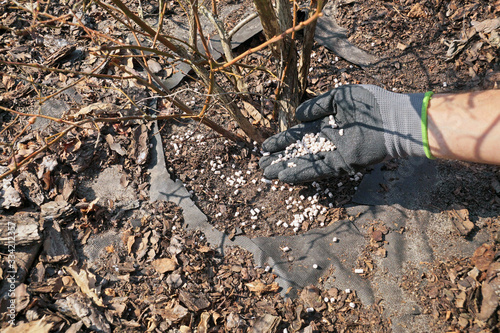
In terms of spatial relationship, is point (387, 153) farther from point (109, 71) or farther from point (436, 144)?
point (109, 71)

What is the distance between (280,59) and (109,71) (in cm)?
179

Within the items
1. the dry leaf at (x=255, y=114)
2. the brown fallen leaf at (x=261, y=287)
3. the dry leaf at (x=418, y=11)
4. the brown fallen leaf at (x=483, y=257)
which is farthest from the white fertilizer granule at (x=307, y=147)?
the dry leaf at (x=418, y=11)

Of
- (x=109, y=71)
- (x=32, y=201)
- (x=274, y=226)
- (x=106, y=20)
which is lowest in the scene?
(x=274, y=226)

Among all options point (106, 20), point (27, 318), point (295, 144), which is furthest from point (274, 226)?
point (106, 20)

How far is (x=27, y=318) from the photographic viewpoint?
6.78 feet

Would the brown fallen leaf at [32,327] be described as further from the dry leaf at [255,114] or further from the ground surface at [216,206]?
the dry leaf at [255,114]

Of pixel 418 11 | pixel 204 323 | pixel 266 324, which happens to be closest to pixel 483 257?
pixel 266 324

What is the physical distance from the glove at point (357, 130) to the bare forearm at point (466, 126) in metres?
0.11

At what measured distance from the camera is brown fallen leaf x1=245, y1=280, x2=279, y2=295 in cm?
229

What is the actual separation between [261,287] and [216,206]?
0.72m

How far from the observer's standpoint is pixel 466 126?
223 cm

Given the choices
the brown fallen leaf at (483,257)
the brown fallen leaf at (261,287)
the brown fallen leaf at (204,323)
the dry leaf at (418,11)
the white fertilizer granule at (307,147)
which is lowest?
the brown fallen leaf at (483,257)

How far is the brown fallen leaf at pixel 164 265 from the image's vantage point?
231 centimetres

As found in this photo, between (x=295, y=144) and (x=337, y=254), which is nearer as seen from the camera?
(x=337, y=254)
